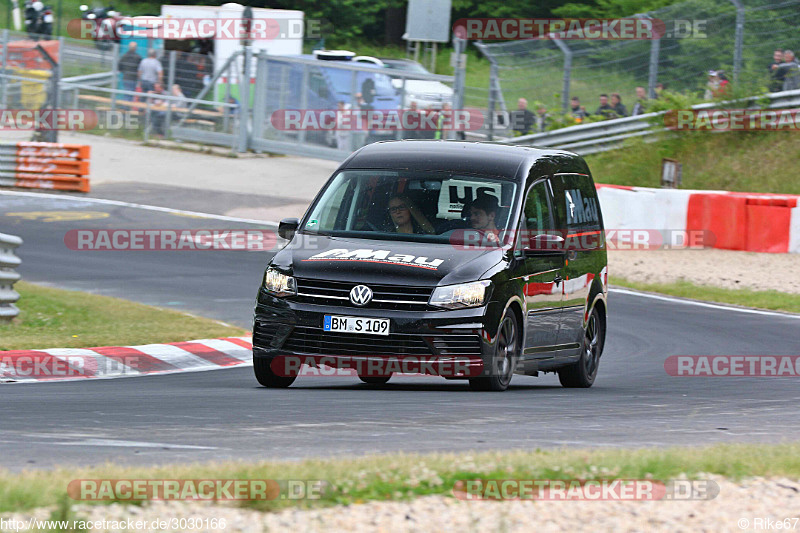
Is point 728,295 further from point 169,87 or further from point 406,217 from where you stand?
point 169,87

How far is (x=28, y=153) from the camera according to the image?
2556cm

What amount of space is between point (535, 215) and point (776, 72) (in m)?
16.1

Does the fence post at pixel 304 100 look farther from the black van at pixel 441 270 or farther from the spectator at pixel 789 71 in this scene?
the black van at pixel 441 270

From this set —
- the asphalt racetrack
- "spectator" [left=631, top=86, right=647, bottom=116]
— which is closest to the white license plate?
the asphalt racetrack

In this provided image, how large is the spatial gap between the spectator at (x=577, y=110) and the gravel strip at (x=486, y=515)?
23.2 meters

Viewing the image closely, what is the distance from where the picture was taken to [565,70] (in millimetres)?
27750

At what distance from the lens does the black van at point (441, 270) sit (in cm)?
866

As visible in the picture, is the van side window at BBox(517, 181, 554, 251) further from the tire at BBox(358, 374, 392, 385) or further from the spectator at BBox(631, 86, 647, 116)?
the spectator at BBox(631, 86, 647, 116)

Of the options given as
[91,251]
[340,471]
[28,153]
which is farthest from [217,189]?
[340,471]

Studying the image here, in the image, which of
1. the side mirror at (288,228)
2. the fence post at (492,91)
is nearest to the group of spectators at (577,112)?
the fence post at (492,91)

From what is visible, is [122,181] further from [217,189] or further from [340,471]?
[340,471]

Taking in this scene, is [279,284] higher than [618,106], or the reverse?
[618,106]

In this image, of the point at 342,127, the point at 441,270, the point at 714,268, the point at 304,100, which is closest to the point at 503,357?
the point at 441,270

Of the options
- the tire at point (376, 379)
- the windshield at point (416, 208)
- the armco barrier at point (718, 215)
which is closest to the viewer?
the windshield at point (416, 208)
